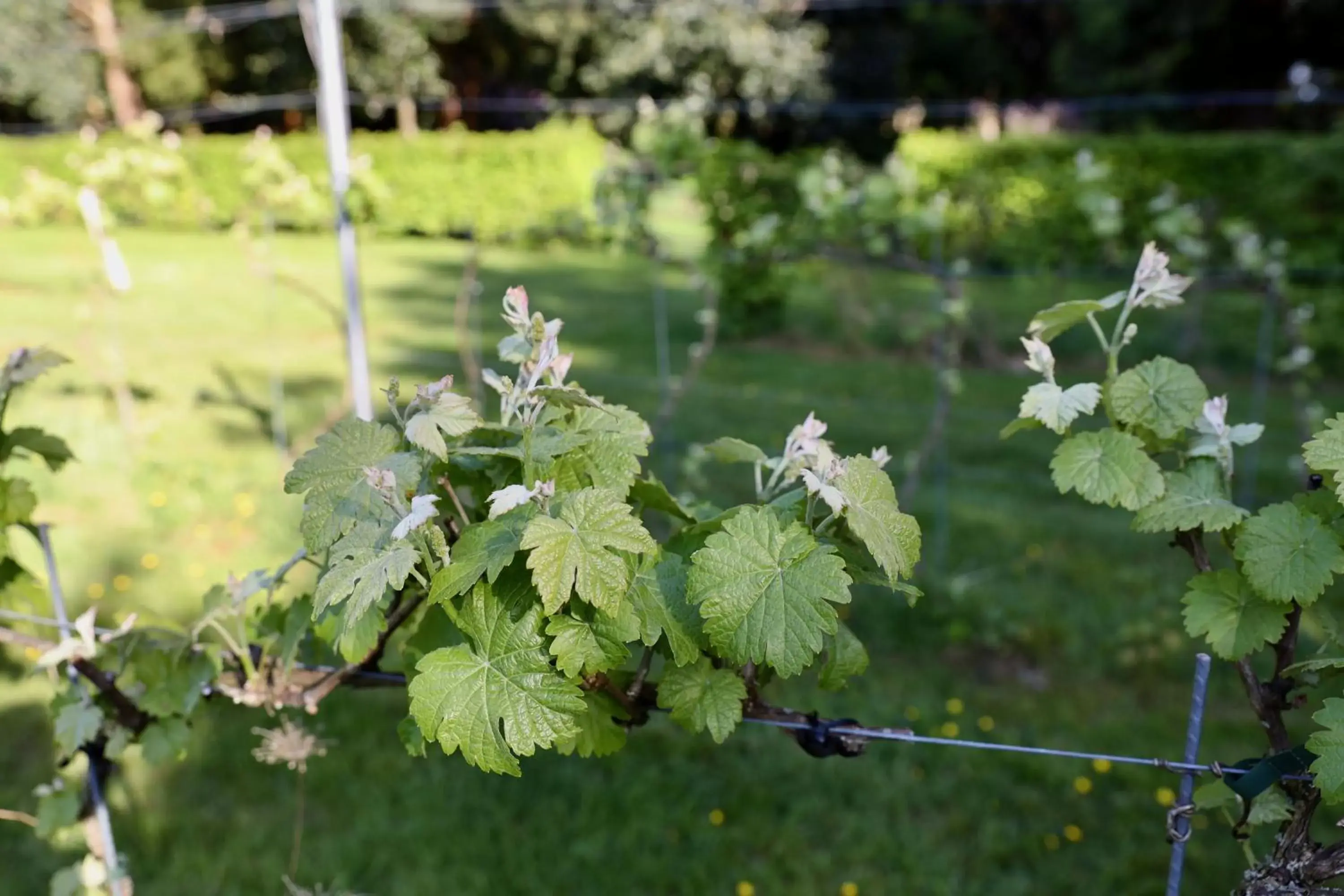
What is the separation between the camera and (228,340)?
27.0 feet

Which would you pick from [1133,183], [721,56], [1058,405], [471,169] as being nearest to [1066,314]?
[1058,405]

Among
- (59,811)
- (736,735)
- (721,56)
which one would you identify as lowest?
(736,735)

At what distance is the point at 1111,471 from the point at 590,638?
2.06ft

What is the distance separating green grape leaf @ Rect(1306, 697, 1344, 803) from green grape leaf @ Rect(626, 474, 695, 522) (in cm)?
69

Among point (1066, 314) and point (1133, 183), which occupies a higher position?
point (1066, 314)

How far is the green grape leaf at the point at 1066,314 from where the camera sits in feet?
3.92

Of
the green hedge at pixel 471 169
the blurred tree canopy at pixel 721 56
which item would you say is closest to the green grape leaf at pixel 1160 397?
the green hedge at pixel 471 169

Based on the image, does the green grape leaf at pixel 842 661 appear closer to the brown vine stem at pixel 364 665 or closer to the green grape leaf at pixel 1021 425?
the green grape leaf at pixel 1021 425

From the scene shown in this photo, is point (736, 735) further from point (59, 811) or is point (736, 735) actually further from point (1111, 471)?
point (1111, 471)

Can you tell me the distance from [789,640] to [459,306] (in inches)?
152

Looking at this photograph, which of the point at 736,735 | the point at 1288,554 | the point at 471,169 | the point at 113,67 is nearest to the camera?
the point at 1288,554

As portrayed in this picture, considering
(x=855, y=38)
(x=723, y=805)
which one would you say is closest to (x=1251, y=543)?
(x=723, y=805)

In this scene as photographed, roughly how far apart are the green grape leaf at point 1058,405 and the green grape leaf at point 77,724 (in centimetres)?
134

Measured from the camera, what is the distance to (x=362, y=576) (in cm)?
99
